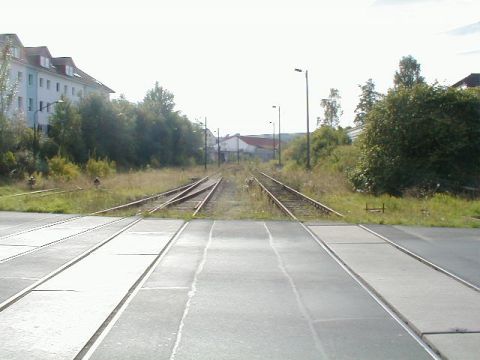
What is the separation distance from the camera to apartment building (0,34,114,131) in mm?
65062

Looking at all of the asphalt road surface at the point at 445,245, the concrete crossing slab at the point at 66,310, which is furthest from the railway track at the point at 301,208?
the concrete crossing slab at the point at 66,310

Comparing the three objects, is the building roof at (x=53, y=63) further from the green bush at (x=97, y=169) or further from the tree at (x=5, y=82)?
the tree at (x=5, y=82)

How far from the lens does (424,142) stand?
30453 mm

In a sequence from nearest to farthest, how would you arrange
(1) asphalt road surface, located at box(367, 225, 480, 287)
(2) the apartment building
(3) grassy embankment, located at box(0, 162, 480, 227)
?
(1) asphalt road surface, located at box(367, 225, 480, 287) < (3) grassy embankment, located at box(0, 162, 480, 227) < (2) the apartment building

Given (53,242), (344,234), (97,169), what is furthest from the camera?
(97,169)

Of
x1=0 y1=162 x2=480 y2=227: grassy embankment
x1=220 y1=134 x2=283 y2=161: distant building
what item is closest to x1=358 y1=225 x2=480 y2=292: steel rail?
x1=0 y1=162 x2=480 y2=227: grassy embankment

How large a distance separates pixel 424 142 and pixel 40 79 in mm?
52977

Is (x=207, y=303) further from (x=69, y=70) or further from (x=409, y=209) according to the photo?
(x=69, y=70)

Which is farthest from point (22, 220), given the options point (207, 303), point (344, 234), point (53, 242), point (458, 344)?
point (458, 344)

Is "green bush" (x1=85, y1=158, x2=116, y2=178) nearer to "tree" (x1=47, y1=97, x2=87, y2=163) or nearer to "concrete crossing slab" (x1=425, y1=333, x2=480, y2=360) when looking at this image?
"tree" (x1=47, y1=97, x2=87, y2=163)

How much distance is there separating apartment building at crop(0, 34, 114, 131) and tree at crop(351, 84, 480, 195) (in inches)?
1553

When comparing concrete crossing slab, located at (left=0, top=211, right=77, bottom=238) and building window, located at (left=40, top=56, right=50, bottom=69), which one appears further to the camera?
building window, located at (left=40, top=56, right=50, bottom=69)

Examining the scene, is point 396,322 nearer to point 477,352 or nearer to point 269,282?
point 477,352

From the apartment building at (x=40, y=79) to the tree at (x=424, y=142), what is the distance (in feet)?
129
